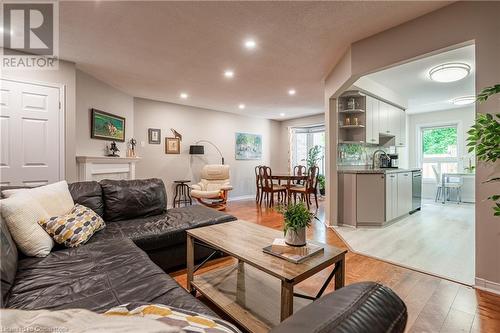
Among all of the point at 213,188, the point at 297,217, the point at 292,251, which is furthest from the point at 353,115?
the point at 292,251

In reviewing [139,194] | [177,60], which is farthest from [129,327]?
[177,60]

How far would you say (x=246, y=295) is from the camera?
65.7 inches

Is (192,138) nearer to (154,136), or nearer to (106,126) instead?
(154,136)

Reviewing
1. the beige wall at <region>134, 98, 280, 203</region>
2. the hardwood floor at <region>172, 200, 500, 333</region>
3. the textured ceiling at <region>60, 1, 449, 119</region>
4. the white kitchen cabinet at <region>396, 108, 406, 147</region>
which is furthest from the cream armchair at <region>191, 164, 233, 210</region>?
the white kitchen cabinet at <region>396, 108, 406, 147</region>

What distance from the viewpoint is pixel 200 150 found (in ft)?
18.6

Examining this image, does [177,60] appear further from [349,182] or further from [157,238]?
[349,182]

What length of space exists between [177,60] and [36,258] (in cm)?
267

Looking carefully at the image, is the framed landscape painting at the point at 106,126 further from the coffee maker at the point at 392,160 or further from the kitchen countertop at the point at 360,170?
the coffee maker at the point at 392,160

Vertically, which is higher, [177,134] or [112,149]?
[177,134]

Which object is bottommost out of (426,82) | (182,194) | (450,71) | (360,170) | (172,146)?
(182,194)

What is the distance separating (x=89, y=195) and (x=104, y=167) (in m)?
1.83

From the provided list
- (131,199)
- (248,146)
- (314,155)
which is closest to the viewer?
(131,199)

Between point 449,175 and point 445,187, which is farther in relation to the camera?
point 445,187

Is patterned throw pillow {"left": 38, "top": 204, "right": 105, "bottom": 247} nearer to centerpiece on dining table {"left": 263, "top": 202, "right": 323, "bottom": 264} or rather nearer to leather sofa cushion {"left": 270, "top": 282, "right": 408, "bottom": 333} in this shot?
centerpiece on dining table {"left": 263, "top": 202, "right": 323, "bottom": 264}
